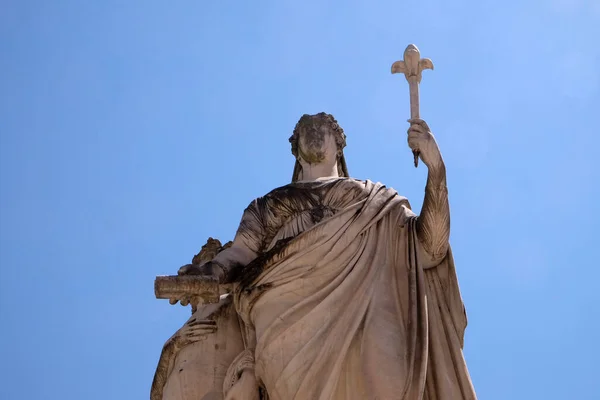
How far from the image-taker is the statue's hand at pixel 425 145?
1388 centimetres

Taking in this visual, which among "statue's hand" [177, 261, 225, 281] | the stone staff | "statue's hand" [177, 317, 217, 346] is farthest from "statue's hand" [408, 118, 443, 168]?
"statue's hand" [177, 317, 217, 346]

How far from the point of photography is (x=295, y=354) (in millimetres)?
13086

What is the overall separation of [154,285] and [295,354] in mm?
1572

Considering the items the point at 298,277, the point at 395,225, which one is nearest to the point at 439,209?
the point at 395,225

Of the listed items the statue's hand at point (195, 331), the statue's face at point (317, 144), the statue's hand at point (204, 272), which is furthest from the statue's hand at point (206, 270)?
the statue's face at point (317, 144)

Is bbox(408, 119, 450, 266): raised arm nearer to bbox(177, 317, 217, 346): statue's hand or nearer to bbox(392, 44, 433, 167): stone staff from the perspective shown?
bbox(392, 44, 433, 167): stone staff

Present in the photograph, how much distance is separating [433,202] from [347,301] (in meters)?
1.34

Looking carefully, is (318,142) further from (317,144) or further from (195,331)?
(195,331)

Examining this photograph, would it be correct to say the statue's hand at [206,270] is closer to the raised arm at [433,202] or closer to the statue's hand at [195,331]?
the statue's hand at [195,331]

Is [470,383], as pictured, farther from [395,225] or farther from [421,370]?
[395,225]

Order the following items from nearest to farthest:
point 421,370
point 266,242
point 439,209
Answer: point 421,370, point 439,209, point 266,242

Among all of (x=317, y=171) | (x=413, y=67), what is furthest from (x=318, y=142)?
(x=413, y=67)

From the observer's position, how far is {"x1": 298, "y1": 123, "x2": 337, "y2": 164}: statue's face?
608 inches

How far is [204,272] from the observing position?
14.0m
